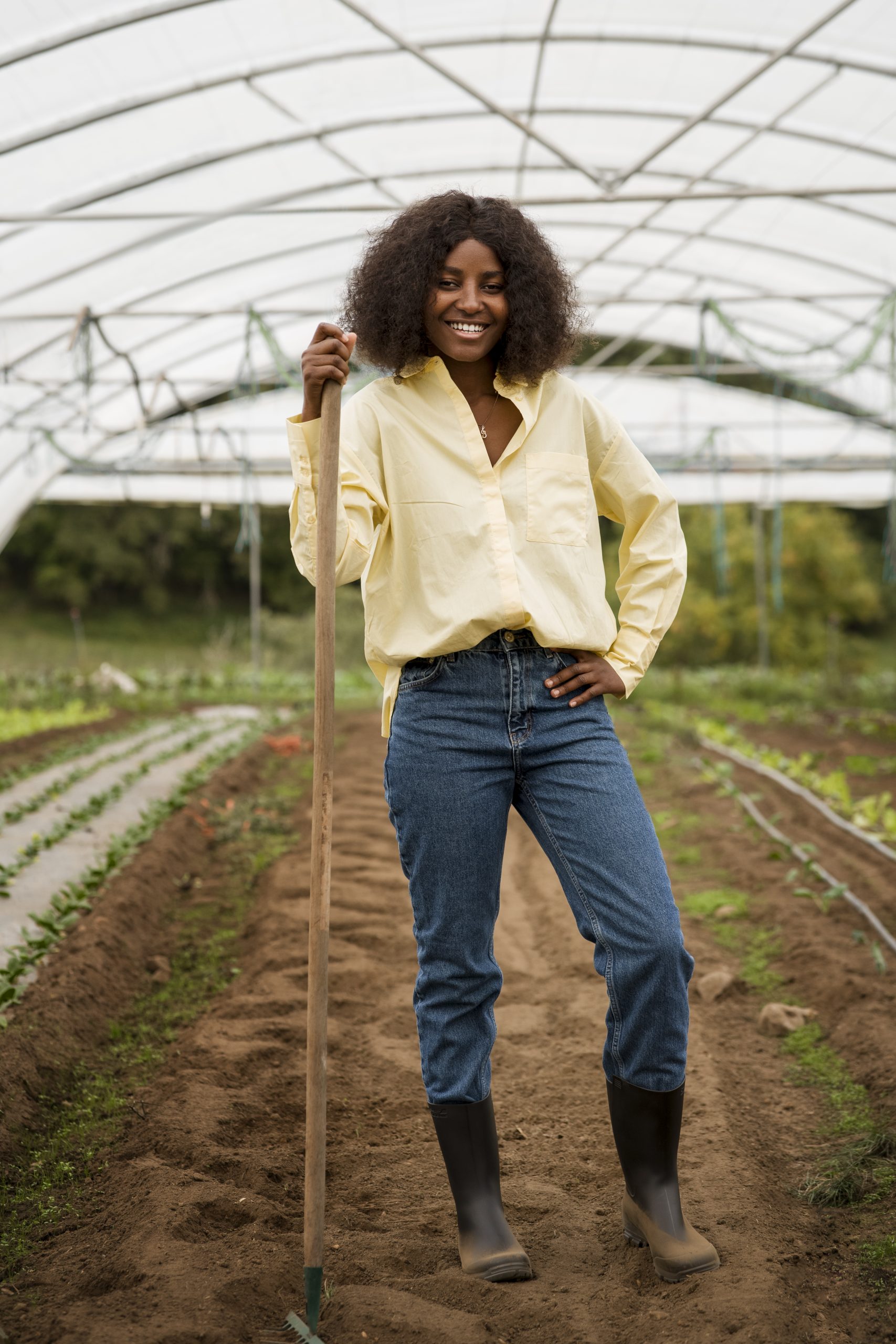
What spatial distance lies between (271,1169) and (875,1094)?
1.51m

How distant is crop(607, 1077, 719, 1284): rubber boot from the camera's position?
203 centimetres

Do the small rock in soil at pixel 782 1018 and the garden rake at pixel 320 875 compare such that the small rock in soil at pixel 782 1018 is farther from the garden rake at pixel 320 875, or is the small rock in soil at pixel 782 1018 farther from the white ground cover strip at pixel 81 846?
the white ground cover strip at pixel 81 846

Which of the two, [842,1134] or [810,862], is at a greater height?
[810,862]

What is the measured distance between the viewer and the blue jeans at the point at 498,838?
77.8 inches

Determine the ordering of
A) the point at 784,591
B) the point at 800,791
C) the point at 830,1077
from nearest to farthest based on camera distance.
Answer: the point at 830,1077, the point at 800,791, the point at 784,591

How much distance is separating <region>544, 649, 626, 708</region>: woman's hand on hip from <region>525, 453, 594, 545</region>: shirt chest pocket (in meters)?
0.21

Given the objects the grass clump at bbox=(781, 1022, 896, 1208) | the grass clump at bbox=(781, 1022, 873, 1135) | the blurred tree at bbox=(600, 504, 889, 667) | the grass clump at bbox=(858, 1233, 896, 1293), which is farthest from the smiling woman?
the blurred tree at bbox=(600, 504, 889, 667)

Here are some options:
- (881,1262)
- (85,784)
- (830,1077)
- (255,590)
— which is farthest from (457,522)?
(255,590)

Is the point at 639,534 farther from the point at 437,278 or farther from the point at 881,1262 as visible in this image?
the point at 881,1262

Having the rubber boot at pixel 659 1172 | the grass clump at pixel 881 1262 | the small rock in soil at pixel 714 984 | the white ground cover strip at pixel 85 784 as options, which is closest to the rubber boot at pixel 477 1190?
the rubber boot at pixel 659 1172

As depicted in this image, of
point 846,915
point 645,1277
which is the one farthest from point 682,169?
point 645,1277

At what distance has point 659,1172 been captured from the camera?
6.77ft

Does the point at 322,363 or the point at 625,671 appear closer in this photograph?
the point at 322,363

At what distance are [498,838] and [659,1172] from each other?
0.66 metres
